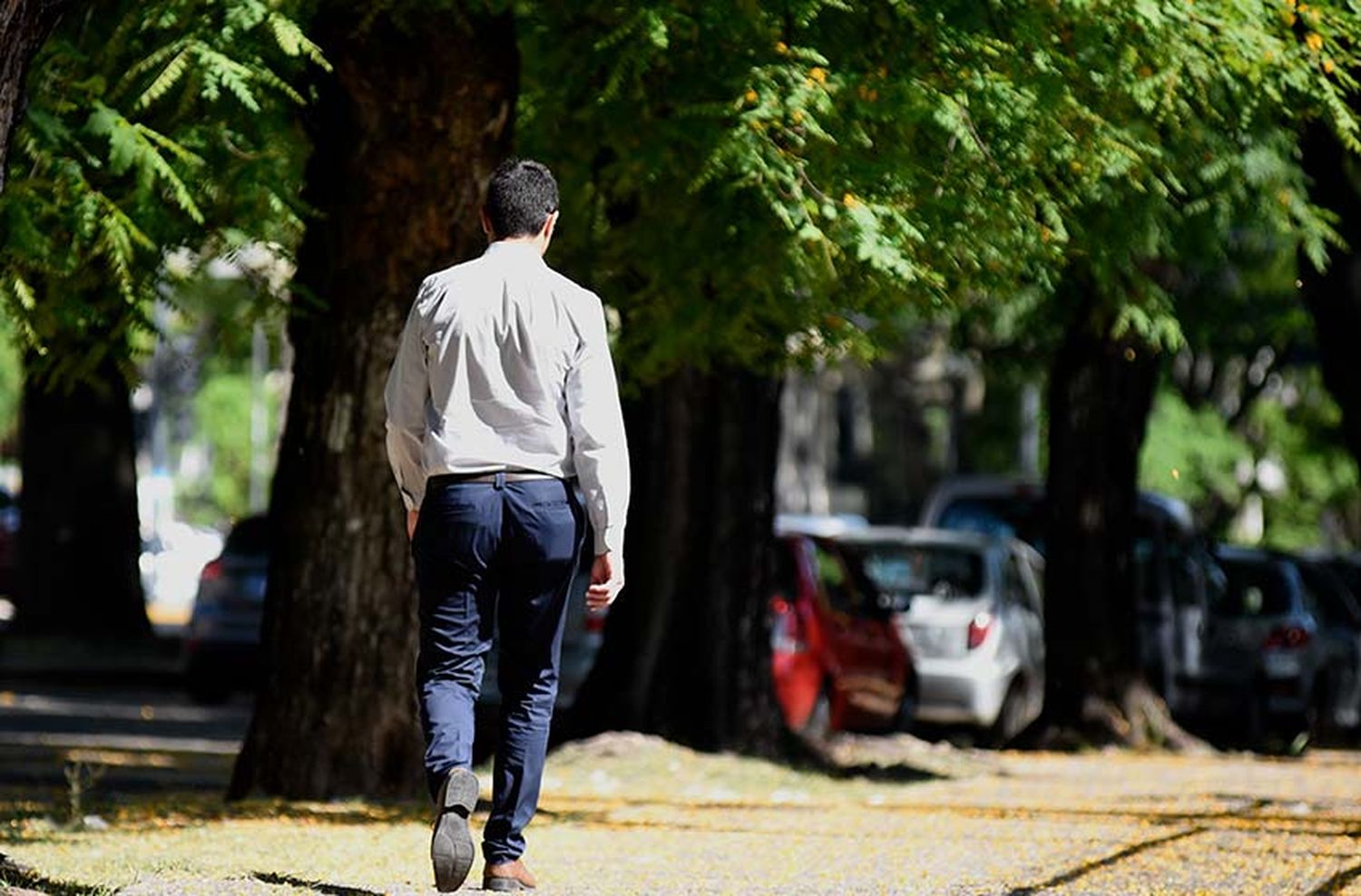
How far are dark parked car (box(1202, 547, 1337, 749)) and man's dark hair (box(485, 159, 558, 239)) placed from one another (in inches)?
678

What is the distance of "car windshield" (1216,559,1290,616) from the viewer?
24.6 meters

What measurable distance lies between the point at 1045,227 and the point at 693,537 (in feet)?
16.7

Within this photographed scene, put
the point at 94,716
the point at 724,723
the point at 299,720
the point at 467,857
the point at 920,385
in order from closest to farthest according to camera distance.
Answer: the point at 467,857, the point at 299,720, the point at 724,723, the point at 94,716, the point at 920,385

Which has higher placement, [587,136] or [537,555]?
[587,136]

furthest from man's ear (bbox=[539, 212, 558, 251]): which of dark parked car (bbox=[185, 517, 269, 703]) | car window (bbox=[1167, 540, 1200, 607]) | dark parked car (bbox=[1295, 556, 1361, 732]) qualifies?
dark parked car (bbox=[1295, 556, 1361, 732])

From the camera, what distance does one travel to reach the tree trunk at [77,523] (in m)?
27.1

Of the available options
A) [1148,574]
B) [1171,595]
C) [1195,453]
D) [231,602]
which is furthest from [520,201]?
[1195,453]

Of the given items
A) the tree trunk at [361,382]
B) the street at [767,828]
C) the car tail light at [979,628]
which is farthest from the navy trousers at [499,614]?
the car tail light at [979,628]

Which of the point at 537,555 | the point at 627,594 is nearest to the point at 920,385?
the point at 627,594

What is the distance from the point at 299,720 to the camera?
11562 millimetres

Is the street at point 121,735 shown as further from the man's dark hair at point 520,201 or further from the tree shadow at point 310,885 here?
the man's dark hair at point 520,201

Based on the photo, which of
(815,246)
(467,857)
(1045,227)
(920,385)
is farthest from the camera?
(920,385)

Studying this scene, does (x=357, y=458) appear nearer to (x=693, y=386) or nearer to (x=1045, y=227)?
(x=1045, y=227)

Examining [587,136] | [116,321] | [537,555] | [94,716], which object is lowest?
[94,716]
